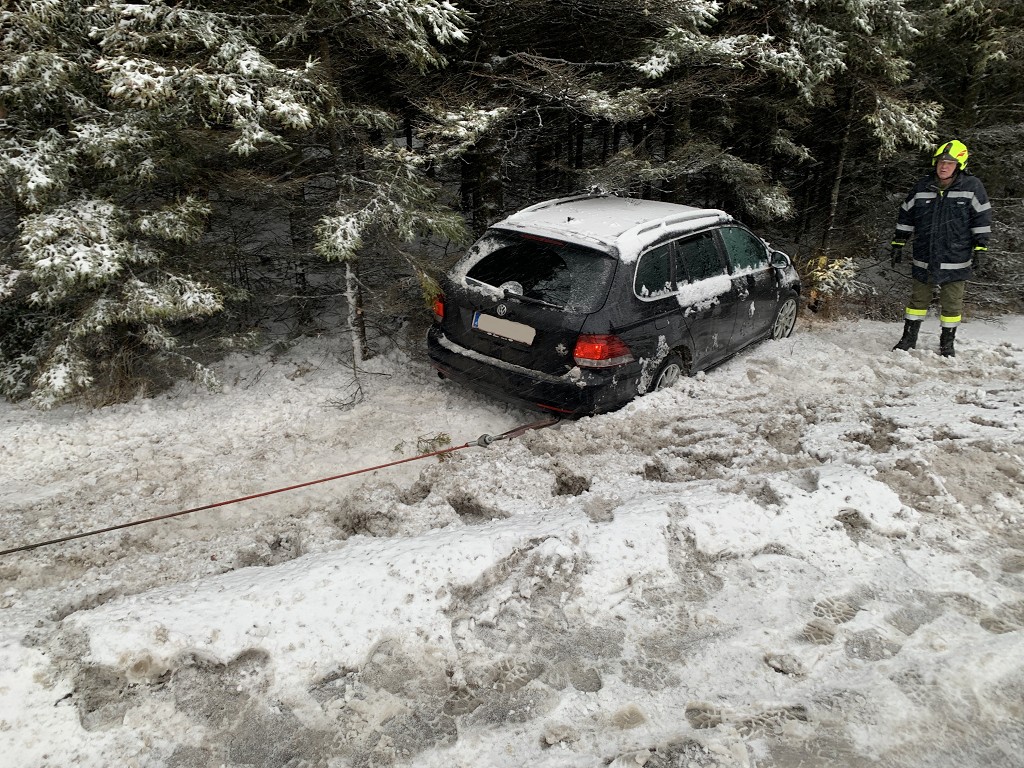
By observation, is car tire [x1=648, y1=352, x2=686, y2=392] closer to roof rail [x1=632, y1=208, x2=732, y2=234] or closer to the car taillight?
the car taillight

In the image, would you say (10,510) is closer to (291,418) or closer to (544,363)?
(291,418)

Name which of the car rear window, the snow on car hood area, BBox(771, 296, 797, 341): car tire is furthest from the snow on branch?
the car rear window

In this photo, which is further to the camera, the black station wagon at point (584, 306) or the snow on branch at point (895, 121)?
the snow on branch at point (895, 121)

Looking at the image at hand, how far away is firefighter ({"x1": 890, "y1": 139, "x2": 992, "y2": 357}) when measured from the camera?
23.4 feet

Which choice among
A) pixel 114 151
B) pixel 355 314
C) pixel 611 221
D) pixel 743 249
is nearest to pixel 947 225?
pixel 743 249

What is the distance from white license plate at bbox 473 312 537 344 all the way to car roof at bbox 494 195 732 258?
892mm

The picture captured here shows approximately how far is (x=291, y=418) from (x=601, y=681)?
4.12 m

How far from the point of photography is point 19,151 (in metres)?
5.41

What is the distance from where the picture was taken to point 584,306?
18.0 ft

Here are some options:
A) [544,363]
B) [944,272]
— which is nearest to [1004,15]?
[944,272]

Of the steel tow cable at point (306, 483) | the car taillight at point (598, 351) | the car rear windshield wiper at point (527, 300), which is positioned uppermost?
the car rear windshield wiper at point (527, 300)

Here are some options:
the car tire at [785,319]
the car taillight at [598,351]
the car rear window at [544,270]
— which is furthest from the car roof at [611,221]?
the car tire at [785,319]

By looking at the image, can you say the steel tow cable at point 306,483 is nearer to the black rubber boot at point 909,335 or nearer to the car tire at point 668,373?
the car tire at point 668,373

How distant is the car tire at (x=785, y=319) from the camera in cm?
815
